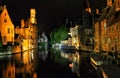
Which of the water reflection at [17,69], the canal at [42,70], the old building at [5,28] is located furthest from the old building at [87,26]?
the canal at [42,70]

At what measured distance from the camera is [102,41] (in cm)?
6706

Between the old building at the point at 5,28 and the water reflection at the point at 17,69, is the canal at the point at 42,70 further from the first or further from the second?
the old building at the point at 5,28

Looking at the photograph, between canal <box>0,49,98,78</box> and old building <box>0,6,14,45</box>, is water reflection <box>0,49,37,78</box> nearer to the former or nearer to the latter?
canal <box>0,49,98,78</box>

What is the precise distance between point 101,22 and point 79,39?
37.4m

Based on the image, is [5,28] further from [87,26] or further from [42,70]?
[42,70]

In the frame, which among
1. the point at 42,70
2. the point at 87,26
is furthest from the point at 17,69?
the point at 87,26

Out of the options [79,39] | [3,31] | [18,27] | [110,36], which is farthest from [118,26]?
[18,27]

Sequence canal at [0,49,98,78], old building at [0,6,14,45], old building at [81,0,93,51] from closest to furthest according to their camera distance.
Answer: canal at [0,49,98,78], old building at [0,6,14,45], old building at [81,0,93,51]

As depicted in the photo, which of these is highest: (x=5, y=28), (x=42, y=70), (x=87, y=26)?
(x=87, y=26)

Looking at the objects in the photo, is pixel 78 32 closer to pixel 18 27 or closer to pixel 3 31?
pixel 18 27

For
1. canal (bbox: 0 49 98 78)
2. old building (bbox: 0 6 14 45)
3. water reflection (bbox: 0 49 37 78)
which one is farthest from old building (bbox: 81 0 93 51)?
canal (bbox: 0 49 98 78)

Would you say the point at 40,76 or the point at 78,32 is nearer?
the point at 40,76

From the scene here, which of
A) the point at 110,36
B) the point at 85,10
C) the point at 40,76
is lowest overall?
the point at 40,76

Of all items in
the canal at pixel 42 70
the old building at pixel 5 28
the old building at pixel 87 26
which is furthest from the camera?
the old building at pixel 87 26
